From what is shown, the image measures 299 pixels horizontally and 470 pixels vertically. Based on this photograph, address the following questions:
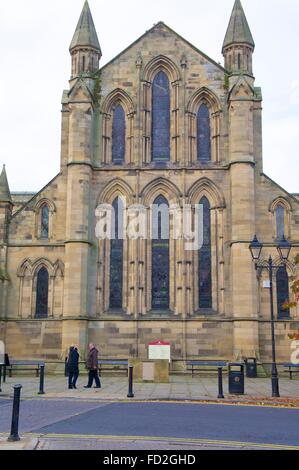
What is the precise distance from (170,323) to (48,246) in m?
7.47

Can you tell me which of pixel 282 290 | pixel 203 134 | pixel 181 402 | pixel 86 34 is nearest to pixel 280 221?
pixel 282 290

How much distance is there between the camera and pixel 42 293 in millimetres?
30234

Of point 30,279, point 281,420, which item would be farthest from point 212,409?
point 30,279

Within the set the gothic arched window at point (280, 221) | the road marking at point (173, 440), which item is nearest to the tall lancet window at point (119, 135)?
the gothic arched window at point (280, 221)

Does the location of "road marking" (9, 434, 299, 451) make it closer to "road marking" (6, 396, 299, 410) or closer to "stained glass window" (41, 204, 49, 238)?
"road marking" (6, 396, 299, 410)

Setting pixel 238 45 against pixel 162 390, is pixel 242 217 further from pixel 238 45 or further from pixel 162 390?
pixel 162 390

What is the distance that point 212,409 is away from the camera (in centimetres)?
1564

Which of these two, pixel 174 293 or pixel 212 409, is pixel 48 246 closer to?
pixel 174 293

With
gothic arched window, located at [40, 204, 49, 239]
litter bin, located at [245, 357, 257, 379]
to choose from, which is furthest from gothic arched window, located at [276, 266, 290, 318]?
gothic arched window, located at [40, 204, 49, 239]

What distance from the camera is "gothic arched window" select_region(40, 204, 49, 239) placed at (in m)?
30.9

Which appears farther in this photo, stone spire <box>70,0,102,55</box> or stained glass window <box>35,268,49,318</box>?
stone spire <box>70,0,102,55</box>

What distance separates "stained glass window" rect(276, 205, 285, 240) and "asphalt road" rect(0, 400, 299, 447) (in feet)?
49.2

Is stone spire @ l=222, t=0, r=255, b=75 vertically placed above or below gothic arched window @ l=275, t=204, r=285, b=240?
above

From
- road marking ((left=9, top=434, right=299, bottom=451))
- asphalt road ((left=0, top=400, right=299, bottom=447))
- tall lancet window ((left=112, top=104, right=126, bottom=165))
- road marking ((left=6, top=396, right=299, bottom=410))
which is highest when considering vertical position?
tall lancet window ((left=112, top=104, right=126, bottom=165))
